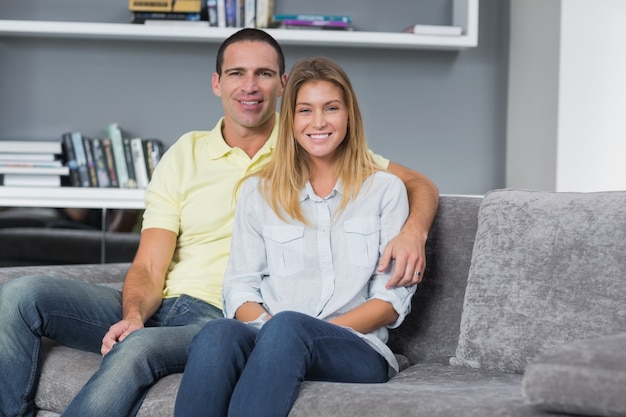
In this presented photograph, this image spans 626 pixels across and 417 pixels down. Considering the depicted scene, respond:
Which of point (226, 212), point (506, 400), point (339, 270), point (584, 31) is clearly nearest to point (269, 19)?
point (584, 31)

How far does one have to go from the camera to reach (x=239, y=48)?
247cm

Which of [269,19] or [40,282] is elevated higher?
[269,19]

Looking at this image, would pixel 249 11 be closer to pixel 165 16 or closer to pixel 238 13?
pixel 238 13

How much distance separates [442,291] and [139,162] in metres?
1.84

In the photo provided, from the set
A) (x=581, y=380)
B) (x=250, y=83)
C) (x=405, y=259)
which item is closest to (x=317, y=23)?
(x=250, y=83)

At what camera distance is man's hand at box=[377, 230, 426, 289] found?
6.65 feet

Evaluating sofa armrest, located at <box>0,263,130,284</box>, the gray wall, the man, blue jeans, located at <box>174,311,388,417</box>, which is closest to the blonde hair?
the man

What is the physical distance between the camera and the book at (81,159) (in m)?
3.73

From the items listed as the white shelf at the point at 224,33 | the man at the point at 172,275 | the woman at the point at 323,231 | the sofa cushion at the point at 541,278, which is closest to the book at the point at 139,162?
the white shelf at the point at 224,33

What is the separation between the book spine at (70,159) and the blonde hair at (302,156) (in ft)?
5.61

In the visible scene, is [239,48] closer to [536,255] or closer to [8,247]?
[536,255]

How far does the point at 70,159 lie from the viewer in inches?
148

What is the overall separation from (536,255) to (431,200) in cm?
29

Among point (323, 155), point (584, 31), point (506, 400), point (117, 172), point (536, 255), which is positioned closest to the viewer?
point (506, 400)
